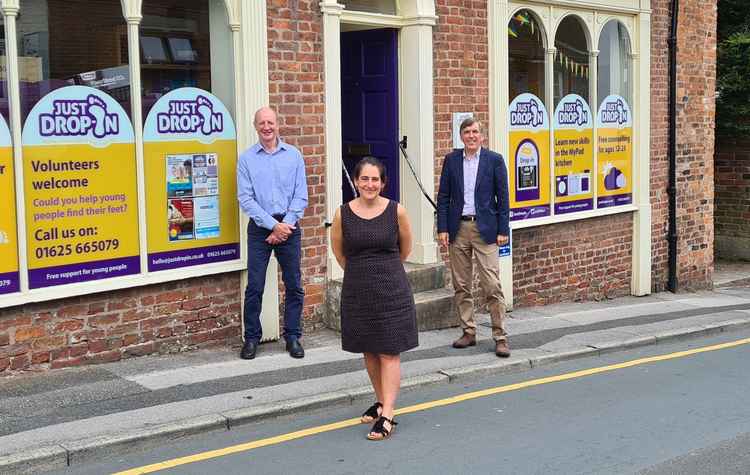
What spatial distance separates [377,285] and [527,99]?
20.8ft

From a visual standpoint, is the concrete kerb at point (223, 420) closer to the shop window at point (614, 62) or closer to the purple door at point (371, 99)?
the purple door at point (371, 99)

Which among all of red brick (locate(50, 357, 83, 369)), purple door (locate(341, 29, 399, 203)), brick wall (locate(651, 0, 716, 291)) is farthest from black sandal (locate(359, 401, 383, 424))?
brick wall (locate(651, 0, 716, 291))

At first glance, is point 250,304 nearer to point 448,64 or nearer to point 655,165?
point 448,64

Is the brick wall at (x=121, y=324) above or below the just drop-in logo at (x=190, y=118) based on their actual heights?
below

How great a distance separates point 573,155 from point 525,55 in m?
1.62

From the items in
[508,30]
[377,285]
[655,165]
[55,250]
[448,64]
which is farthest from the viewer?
[655,165]

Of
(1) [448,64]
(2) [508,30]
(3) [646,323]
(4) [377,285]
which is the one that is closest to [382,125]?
(1) [448,64]

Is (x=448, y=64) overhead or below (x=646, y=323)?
overhead

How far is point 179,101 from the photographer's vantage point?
28.5 ft

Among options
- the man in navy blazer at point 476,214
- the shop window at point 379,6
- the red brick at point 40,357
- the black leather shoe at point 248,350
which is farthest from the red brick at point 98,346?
the shop window at point 379,6

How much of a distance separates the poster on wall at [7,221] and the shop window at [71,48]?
0.28 metres

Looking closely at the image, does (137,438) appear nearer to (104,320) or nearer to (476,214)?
(104,320)

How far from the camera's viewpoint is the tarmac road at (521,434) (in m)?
6.03

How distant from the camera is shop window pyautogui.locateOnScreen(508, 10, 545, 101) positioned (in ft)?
39.6
